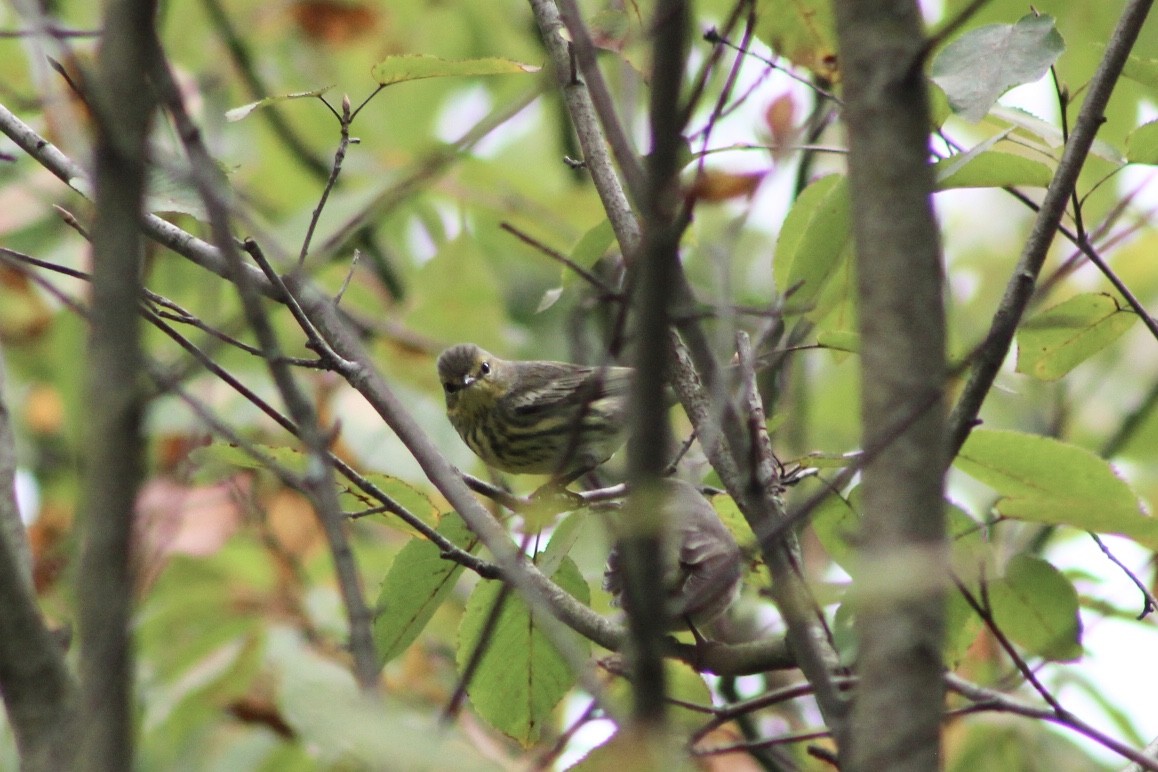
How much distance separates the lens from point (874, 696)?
1251 mm

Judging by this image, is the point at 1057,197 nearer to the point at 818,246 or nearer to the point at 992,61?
the point at 992,61

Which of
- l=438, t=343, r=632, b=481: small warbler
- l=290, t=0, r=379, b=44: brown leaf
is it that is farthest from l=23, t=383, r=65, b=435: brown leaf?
l=438, t=343, r=632, b=481: small warbler

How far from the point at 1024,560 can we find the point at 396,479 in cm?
133

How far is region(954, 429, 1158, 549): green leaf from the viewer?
7.53ft

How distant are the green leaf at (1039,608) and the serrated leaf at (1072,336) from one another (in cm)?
41

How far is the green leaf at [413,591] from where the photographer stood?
105 inches

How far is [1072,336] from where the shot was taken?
276 centimetres

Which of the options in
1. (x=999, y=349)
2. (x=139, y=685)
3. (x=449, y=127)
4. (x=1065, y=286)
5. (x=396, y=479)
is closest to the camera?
(x=999, y=349)

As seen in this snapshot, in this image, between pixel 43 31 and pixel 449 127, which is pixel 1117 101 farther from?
pixel 449 127

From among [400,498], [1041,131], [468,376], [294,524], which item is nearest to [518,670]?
[400,498]

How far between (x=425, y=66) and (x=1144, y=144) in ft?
4.65

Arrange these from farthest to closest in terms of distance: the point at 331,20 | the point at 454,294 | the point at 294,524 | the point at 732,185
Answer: the point at 331,20 → the point at 294,524 → the point at 732,185 → the point at 454,294

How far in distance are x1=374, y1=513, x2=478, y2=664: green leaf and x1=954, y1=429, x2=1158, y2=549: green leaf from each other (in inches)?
41.5

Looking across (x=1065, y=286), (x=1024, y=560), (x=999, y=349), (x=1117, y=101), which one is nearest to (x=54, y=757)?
(x=999, y=349)
